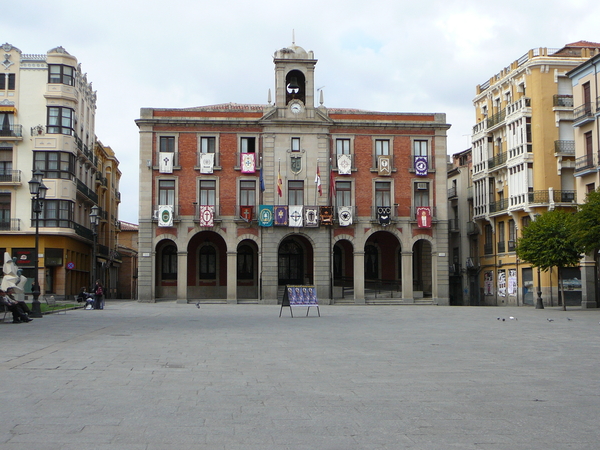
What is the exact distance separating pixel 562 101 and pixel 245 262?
86.4 feet

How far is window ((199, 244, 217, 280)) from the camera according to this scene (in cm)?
5438

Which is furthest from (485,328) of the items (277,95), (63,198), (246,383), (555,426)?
(63,198)

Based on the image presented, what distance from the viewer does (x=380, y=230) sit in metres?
51.7

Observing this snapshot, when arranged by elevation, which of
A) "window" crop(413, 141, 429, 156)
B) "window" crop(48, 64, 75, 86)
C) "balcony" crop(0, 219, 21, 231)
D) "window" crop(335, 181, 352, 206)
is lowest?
"balcony" crop(0, 219, 21, 231)

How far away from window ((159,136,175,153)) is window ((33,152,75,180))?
8304 millimetres

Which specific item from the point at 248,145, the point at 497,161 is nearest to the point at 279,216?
the point at 248,145

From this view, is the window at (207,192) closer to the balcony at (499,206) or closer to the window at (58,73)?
the window at (58,73)

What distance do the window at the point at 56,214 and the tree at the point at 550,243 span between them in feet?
109

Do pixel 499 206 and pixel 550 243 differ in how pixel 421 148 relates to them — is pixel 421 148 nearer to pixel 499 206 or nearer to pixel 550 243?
pixel 499 206

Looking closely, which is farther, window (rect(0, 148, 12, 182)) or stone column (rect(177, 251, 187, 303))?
window (rect(0, 148, 12, 182))

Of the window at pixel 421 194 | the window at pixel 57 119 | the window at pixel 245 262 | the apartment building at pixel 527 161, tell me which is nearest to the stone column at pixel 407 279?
the window at pixel 421 194

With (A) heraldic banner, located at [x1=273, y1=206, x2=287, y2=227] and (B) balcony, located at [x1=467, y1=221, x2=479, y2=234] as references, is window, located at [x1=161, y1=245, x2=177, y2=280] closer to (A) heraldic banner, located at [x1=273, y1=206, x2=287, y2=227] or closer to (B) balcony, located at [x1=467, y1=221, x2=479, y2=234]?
(A) heraldic banner, located at [x1=273, y1=206, x2=287, y2=227]

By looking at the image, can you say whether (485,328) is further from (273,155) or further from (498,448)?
(273,155)

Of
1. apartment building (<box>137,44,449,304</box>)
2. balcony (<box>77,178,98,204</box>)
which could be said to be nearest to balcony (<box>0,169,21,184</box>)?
balcony (<box>77,178,98,204</box>)
